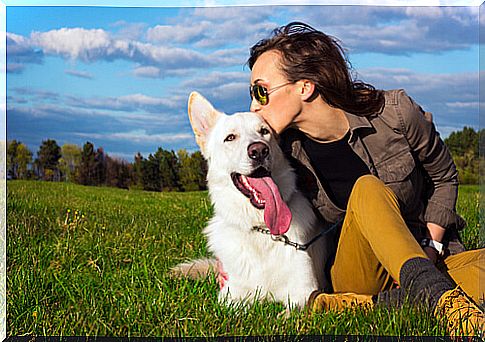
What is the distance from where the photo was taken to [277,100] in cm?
307

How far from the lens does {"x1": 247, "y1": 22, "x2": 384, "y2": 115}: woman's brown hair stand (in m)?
3.08

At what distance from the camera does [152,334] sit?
2.61m

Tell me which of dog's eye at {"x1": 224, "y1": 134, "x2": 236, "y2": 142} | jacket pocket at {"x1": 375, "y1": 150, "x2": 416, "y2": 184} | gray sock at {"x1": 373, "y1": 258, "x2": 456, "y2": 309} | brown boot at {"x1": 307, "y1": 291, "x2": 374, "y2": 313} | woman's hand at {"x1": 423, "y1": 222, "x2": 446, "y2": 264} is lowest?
brown boot at {"x1": 307, "y1": 291, "x2": 374, "y2": 313}

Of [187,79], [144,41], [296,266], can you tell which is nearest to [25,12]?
[144,41]

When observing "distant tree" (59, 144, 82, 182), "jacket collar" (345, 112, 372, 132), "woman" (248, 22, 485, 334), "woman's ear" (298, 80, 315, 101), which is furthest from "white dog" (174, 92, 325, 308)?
"distant tree" (59, 144, 82, 182)

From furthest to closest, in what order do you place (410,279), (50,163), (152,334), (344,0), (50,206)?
(50,206)
(50,163)
(344,0)
(152,334)
(410,279)

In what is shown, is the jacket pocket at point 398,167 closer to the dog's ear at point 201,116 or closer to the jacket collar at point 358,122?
the jacket collar at point 358,122

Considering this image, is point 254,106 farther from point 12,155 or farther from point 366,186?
point 12,155

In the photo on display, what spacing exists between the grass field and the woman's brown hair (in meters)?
0.83

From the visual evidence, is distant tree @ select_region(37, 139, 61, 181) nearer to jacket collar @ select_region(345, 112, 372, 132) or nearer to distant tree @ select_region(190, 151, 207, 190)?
distant tree @ select_region(190, 151, 207, 190)

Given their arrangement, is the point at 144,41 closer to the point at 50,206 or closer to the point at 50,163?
the point at 50,163

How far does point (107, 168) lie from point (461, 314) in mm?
2022

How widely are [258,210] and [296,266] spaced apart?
0.30m

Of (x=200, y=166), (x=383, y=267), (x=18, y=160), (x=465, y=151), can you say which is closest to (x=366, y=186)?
(x=383, y=267)
